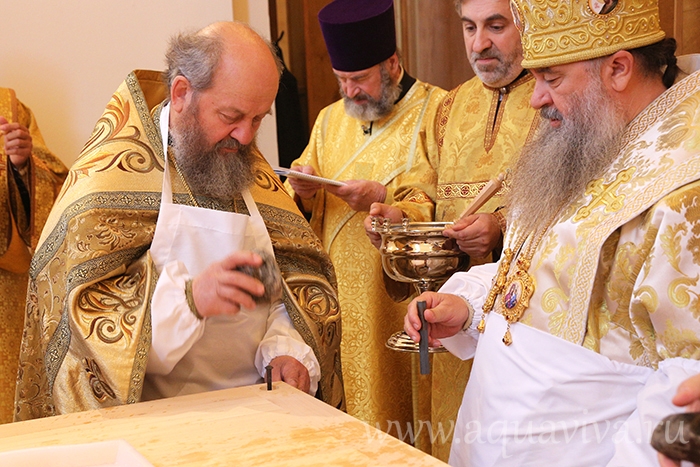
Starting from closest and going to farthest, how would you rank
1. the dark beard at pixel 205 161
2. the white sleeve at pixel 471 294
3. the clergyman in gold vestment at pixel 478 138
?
the white sleeve at pixel 471 294, the dark beard at pixel 205 161, the clergyman in gold vestment at pixel 478 138

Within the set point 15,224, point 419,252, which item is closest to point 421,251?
point 419,252

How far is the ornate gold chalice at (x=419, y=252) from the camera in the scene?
319 cm

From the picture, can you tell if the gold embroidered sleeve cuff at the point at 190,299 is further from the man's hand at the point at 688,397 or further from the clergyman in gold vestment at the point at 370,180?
the clergyman in gold vestment at the point at 370,180

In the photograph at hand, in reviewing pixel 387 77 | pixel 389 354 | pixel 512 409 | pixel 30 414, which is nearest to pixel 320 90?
pixel 387 77

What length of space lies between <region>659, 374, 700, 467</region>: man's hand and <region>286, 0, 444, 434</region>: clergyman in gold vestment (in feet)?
8.36

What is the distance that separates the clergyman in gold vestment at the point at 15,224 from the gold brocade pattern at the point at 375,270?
58.5 inches

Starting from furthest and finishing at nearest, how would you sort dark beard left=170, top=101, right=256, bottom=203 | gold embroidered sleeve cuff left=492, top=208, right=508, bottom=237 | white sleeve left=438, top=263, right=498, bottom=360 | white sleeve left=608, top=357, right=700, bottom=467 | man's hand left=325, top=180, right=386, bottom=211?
man's hand left=325, top=180, right=386, bottom=211 → gold embroidered sleeve cuff left=492, top=208, right=508, bottom=237 → dark beard left=170, top=101, right=256, bottom=203 → white sleeve left=438, top=263, right=498, bottom=360 → white sleeve left=608, top=357, right=700, bottom=467

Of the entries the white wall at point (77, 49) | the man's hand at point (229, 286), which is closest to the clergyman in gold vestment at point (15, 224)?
the white wall at point (77, 49)

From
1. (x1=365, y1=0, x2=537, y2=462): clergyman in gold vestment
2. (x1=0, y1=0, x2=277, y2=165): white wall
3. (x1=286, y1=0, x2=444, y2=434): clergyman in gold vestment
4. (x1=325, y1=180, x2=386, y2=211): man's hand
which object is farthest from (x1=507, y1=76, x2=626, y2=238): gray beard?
(x1=0, y1=0, x2=277, y2=165): white wall

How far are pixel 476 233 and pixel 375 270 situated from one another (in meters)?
1.01

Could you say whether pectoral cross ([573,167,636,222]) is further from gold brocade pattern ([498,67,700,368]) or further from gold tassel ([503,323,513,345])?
gold tassel ([503,323,513,345])

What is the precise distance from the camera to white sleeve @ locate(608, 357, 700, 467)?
177 centimetres

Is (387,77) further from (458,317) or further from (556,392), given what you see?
(556,392)

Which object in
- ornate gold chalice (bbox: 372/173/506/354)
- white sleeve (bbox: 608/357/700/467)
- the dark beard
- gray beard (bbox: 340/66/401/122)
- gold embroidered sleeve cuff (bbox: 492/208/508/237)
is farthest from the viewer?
gray beard (bbox: 340/66/401/122)
